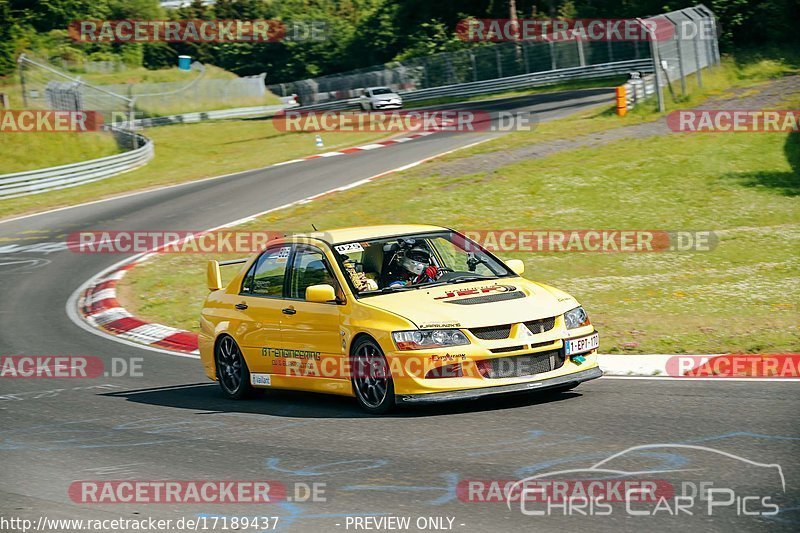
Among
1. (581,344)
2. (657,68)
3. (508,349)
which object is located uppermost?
(657,68)

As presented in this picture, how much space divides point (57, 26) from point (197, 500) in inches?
3417

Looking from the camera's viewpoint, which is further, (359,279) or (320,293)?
(359,279)

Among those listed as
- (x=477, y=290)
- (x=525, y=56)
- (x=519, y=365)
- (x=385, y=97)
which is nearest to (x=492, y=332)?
(x=519, y=365)

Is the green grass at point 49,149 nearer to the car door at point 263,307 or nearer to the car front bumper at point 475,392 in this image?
the car door at point 263,307

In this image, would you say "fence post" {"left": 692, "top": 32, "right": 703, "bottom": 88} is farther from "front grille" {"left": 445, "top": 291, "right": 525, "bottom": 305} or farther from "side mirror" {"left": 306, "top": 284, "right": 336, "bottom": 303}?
→ "side mirror" {"left": 306, "top": 284, "right": 336, "bottom": 303}

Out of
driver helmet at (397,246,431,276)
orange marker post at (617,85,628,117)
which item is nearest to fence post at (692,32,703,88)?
orange marker post at (617,85,628,117)

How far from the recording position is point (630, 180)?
24656 millimetres

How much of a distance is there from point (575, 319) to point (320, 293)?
2.13m

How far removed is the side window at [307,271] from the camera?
33.0 ft

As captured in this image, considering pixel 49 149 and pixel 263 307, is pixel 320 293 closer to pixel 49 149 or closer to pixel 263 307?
pixel 263 307

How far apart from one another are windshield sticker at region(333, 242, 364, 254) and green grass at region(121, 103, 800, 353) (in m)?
3.25

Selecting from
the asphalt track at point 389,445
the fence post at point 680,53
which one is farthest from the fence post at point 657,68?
the asphalt track at point 389,445

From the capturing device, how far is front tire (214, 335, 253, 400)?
35.6ft

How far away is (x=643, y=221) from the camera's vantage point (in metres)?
21.2
